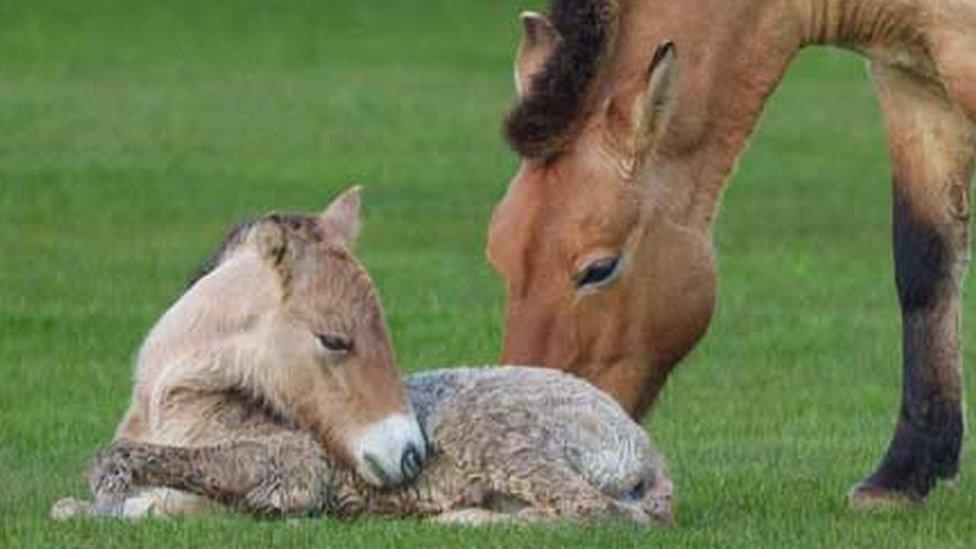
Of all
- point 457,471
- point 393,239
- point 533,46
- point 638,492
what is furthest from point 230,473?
point 393,239

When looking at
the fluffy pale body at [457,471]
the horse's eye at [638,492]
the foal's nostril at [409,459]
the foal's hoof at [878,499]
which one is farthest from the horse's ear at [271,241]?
the foal's hoof at [878,499]

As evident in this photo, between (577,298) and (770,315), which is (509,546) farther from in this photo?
(770,315)

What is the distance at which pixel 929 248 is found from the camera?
13.0m

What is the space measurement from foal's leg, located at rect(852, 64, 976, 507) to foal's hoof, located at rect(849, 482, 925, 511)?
366 millimetres

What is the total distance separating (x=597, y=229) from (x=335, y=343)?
1509mm

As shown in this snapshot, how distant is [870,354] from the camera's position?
17125 millimetres

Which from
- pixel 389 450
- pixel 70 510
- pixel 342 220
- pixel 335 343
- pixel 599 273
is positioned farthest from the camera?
pixel 599 273

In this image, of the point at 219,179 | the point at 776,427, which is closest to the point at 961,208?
A: the point at 776,427

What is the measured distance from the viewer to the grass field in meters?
11.8

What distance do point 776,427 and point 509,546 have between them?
14.8ft

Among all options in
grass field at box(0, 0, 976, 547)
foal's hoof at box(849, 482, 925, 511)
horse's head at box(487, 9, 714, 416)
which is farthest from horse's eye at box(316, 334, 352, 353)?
foal's hoof at box(849, 482, 925, 511)

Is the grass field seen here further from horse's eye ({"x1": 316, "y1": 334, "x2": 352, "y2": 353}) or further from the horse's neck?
the horse's neck

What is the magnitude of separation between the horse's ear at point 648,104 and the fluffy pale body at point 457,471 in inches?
49.9

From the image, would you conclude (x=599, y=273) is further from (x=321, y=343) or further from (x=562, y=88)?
(x=321, y=343)
